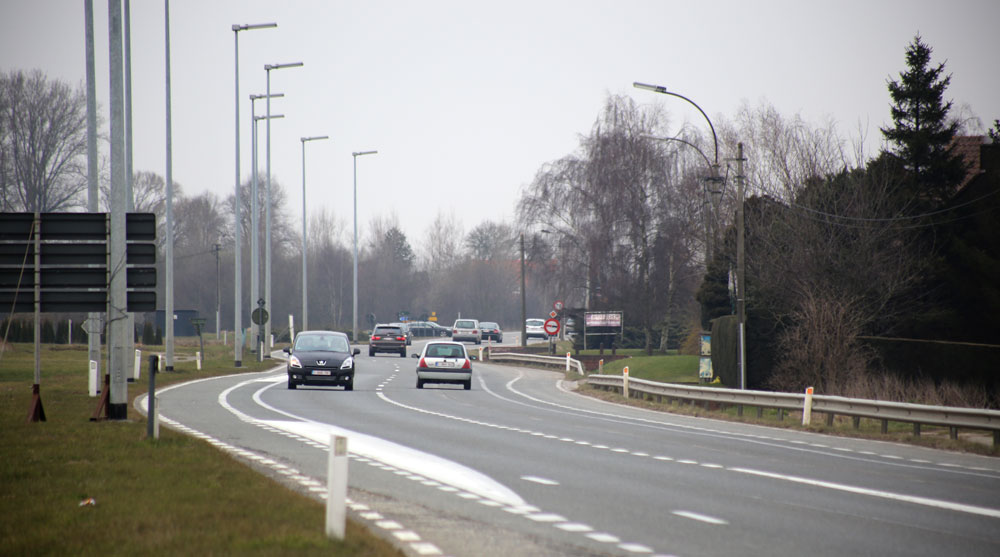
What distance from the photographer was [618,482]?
12227 mm

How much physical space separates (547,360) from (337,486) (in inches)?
1917

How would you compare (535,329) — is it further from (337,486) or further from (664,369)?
(337,486)

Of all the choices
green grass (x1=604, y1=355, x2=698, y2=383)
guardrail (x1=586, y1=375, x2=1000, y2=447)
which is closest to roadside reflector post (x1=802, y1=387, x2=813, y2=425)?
guardrail (x1=586, y1=375, x2=1000, y2=447)

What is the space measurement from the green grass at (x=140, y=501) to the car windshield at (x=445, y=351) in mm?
19028

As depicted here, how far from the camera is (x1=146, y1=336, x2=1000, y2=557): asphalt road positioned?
8570 mm

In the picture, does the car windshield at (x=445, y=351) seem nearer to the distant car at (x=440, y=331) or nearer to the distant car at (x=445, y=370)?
the distant car at (x=445, y=370)

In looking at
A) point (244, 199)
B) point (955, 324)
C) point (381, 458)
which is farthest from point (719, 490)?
point (244, 199)

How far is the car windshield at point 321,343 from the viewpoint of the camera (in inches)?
1328

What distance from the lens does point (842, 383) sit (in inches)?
1188

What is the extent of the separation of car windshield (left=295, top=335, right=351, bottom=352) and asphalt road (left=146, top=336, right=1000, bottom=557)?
9161 mm

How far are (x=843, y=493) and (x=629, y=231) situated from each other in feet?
158

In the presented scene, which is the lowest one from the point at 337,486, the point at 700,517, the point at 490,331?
the point at 490,331

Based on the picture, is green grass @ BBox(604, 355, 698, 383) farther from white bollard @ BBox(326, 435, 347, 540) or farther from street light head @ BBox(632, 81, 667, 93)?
white bollard @ BBox(326, 435, 347, 540)

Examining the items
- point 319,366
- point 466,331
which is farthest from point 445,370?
point 466,331
